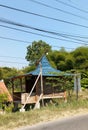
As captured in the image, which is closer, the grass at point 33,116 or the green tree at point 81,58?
the grass at point 33,116

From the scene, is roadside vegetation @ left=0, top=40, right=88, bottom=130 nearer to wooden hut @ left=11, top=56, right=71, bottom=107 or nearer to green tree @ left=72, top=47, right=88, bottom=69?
green tree @ left=72, top=47, right=88, bottom=69

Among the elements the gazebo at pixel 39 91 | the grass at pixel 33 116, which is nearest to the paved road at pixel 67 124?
the grass at pixel 33 116

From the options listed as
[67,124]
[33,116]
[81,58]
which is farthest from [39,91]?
[67,124]

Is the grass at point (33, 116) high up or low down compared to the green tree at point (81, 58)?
down

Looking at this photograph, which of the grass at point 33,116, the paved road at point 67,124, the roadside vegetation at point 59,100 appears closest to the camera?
the paved road at point 67,124

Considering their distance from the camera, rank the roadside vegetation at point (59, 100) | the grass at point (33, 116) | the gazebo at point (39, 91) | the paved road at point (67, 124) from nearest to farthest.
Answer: the paved road at point (67, 124) < the grass at point (33, 116) < the roadside vegetation at point (59, 100) < the gazebo at point (39, 91)

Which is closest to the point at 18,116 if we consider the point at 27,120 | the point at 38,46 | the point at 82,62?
the point at 27,120

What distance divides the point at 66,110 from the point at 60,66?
108ft

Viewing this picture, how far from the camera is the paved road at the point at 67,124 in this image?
7.48 meters

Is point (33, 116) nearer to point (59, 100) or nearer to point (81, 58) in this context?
point (59, 100)

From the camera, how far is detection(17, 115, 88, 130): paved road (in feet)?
24.5

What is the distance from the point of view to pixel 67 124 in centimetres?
799

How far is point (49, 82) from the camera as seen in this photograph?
29.2 meters

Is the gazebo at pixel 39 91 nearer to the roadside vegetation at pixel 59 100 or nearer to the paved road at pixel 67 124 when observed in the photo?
the roadside vegetation at pixel 59 100
